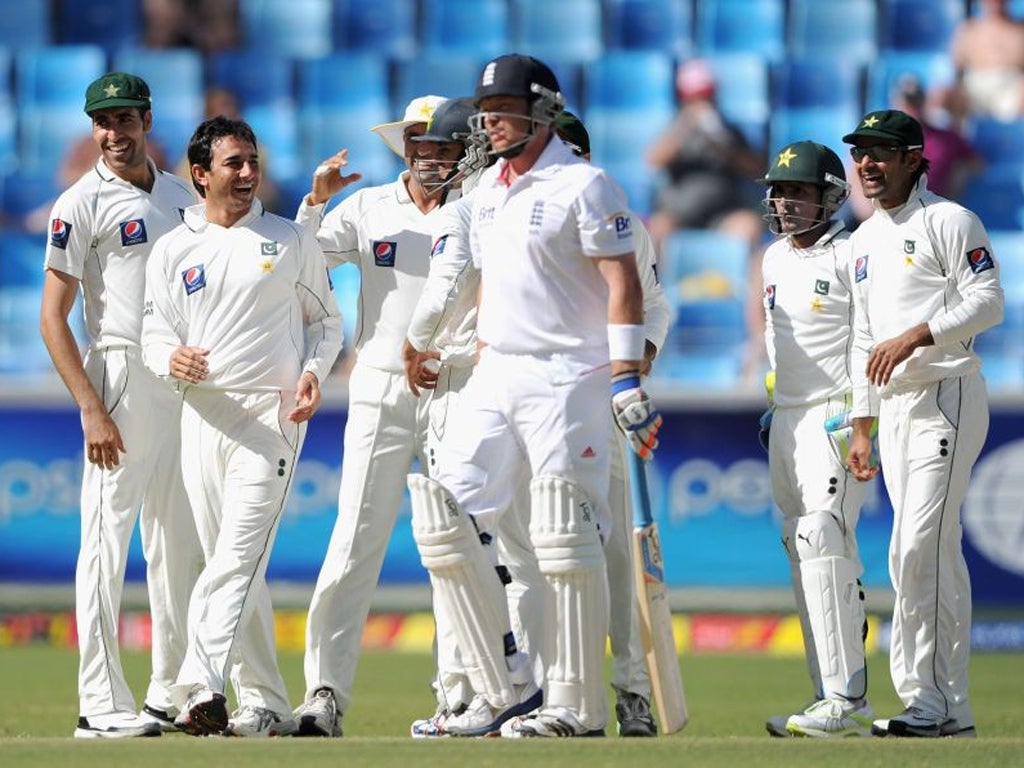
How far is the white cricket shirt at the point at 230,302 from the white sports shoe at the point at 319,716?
1.02 meters

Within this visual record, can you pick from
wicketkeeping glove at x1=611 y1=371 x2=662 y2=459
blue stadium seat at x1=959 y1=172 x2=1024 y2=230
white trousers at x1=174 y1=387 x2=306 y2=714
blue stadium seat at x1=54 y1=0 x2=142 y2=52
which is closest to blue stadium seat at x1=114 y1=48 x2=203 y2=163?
blue stadium seat at x1=54 y1=0 x2=142 y2=52

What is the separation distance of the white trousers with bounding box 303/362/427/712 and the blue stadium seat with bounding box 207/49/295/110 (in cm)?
757

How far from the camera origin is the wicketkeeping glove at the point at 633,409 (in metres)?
5.52

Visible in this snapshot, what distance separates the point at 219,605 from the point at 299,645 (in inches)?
199

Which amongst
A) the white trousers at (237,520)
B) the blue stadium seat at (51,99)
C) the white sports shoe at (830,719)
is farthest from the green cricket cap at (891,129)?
the blue stadium seat at (51,99)

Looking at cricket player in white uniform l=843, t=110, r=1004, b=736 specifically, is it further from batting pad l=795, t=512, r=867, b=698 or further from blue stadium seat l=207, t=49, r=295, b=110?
blue stadium seat l=207, t=49, r=295, b=110

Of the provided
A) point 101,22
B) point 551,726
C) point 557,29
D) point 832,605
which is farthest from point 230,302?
point 101,22

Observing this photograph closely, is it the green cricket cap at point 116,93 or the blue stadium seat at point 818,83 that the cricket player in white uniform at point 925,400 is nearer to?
the green cricket cap at point 116,93

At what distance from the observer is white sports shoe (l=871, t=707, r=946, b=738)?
6.57 m

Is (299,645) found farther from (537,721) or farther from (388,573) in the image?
(537,721)

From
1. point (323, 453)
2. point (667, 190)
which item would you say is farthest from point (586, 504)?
point (667, 190)

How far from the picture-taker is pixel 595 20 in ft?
48.7

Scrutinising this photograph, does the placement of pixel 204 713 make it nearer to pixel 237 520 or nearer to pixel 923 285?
pixel 237 520

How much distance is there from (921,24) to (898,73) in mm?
803
